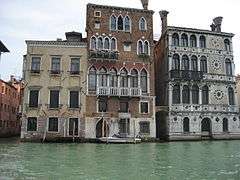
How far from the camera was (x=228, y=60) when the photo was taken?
1277 inches

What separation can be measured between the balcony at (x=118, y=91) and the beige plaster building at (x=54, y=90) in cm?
162

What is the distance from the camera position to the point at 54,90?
28.0 m

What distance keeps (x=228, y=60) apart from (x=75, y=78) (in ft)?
51.1

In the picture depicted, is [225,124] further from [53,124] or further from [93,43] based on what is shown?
[53,124]

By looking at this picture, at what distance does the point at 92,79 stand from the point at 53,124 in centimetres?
524

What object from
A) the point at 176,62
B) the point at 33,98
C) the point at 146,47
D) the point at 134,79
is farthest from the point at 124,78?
the point at 33,98

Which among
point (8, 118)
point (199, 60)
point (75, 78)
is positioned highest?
point (199, 60)

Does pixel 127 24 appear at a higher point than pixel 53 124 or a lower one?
higher

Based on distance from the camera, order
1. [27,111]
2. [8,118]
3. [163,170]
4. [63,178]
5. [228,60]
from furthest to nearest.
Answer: [8,118], [228,60], [27,111], [163,170], [63,178]

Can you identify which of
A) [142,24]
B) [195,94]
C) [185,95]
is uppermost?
[142,24]

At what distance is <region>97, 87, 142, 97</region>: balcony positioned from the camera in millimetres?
28156

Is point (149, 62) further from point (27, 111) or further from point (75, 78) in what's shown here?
point (27, 111)

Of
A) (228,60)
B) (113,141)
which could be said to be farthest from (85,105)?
(228,60)

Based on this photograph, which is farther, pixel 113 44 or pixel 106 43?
pixel 113 44
